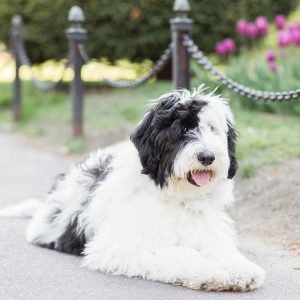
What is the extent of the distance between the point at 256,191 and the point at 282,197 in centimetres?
40

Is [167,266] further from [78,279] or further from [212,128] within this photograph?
[212,128]

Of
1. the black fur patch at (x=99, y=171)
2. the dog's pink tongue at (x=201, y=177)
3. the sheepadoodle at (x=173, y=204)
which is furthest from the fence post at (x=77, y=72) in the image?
the dog's pink tongue at (x=201, y=177)

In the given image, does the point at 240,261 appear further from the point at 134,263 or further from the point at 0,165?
the point at 0,165

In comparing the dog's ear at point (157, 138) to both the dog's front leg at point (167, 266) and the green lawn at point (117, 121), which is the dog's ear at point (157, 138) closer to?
the dog's front leg at point (167, 266)

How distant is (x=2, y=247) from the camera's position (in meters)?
5.59

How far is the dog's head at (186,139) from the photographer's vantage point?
4.42 m

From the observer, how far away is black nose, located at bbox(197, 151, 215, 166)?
439 cm

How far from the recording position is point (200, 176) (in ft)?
14.8

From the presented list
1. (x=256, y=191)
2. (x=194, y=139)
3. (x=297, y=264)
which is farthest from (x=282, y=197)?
(x=194, y=139)

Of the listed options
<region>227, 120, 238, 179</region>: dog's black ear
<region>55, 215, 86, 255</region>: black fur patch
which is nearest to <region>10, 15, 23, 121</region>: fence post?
<region>55, 215, 86, 255</region>: black fur patch

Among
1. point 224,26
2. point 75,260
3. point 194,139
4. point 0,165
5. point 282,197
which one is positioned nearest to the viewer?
point 194,139

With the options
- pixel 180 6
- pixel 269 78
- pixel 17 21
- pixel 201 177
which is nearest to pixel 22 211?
pixel 201 177

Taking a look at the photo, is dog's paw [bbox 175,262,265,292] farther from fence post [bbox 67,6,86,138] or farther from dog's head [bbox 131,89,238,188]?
fence post [bbox 67,6,86,138]

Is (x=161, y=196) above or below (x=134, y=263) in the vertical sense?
above
